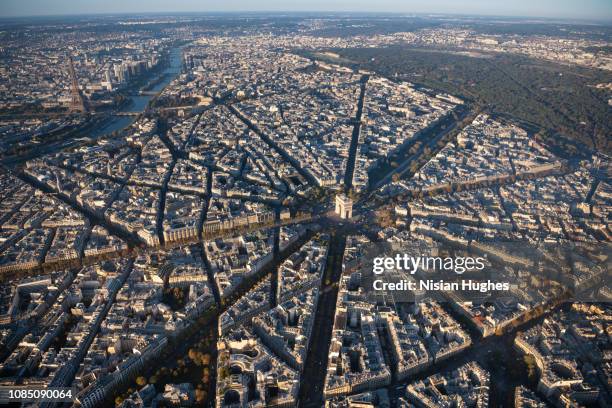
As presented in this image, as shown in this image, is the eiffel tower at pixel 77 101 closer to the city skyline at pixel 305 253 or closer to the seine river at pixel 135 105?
the city skyline at pixel 305 253

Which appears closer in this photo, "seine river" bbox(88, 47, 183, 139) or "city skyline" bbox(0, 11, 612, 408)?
"city skyline" bbox(0, 11, 612, 408)

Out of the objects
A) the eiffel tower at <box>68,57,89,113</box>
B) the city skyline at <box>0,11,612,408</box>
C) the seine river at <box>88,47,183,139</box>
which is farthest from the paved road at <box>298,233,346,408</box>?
the eiffel tower at <box>68,57,89,113</box>

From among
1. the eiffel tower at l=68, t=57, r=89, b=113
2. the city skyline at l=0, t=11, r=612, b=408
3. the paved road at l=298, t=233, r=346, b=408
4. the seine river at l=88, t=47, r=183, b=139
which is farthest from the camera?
the eiffel tower at l=68, t=57, r=89, b=113

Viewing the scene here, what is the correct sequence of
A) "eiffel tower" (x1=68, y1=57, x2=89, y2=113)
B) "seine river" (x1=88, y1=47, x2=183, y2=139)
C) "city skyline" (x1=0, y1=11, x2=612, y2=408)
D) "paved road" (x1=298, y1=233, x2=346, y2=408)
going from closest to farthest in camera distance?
"paved road" (x1=298, y1=233, x2=346, y2=408) < "city skyline" (x1=0, y1=11, x2=612, y2=408) < "seine river" (x1=88, y1=47, x2=183, y2=139) < "eiffel tower" (x1=68, y1=57, x2=89, y2=113)

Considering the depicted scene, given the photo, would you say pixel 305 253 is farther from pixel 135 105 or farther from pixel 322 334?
pixel 135 105

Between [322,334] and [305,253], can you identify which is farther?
[305,253]

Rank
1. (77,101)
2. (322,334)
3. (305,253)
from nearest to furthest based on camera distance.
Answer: (322,334)
(305,253)
(77,101)

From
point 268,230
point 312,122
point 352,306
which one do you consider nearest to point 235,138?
point 312,122

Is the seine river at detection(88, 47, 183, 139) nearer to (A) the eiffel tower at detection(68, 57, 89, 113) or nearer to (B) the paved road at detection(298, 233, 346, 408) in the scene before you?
(A) the eiffel tower at detection(68, 57, 89, 113)

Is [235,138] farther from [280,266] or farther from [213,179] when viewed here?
[280,266]

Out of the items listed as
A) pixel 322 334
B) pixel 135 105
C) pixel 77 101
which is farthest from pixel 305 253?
pixel 77 101

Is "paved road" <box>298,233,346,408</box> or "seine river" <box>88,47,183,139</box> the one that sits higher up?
"seine river" <box>88,47,183,139</box>
